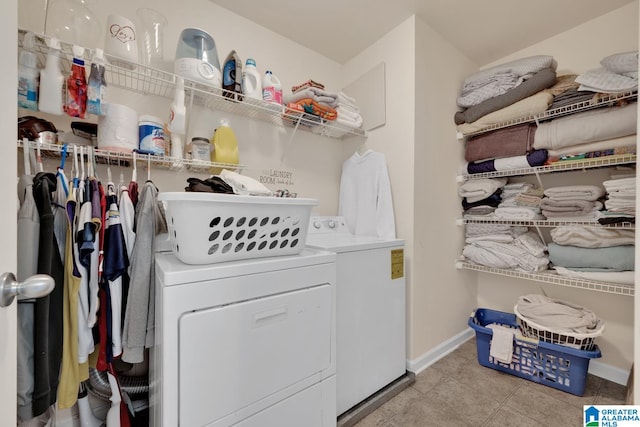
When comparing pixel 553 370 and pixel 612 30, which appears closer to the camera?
pixel 553 370

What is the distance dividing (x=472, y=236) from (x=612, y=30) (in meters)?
1.63

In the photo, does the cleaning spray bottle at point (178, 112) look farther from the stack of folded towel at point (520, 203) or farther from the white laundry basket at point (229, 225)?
the stack of folded towel at point (520, 203)

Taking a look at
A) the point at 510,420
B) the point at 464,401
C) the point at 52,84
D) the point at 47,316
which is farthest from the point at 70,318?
the point at 510,420

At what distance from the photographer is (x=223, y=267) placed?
0.88 meters

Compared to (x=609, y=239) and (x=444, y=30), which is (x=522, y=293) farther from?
(x=444, y=30)

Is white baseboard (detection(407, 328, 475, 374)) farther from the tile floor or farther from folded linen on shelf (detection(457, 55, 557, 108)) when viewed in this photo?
folded linen on shelf (detection(457, 55, 557, 108))

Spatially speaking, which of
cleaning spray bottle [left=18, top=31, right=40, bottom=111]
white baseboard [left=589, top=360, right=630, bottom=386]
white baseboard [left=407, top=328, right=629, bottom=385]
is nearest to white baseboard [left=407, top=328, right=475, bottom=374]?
white baseboard [left=407, top=328, right=629, bottom=385]

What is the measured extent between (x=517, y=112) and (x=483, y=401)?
188 centimetres

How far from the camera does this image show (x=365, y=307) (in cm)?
148

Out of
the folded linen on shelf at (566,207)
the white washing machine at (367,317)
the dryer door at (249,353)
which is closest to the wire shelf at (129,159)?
the white washing machine at (367,317)

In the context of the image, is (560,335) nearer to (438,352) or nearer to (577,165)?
(438,352)

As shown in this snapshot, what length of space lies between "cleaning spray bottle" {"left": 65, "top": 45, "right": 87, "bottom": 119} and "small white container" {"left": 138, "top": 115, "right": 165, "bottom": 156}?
0.21m

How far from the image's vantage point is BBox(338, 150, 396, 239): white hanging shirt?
192 cm

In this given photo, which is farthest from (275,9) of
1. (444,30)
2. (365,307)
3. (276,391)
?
(276,391)
